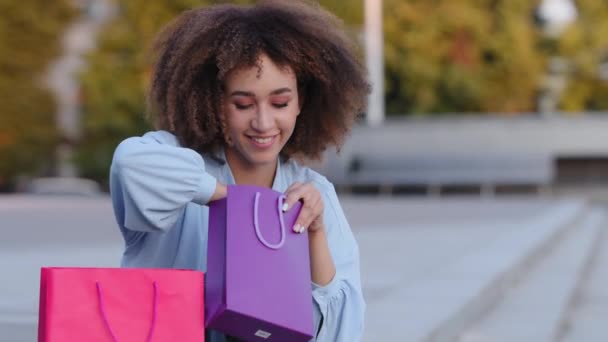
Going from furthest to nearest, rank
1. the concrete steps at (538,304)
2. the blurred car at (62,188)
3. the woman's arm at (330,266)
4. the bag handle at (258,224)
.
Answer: the blurred car at (62,188) → the concrete steps at (538,304) → the woman's arm at (330,266) → the bag handle at (258,224)

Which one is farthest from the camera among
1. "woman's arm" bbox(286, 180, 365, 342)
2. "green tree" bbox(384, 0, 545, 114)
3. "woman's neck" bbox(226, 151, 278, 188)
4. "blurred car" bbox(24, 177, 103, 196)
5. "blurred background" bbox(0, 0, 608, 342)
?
"green tree" bbox(384, 0, 545, 114)

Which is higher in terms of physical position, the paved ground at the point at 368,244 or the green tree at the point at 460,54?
the green tree at the point at 460,54

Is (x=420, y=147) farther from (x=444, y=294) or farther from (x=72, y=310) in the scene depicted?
(x=72, y=310)

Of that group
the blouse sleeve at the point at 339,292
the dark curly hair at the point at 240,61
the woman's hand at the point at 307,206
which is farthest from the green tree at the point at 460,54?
the woman's hand at the point at 307,206

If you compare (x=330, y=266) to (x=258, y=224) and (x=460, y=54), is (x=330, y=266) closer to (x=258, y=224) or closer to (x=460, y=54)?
(x=258, y=224)

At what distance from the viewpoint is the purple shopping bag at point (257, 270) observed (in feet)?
7.06

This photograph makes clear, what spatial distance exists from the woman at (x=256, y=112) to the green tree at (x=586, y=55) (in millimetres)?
40381

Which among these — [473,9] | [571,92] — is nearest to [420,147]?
[473,9]

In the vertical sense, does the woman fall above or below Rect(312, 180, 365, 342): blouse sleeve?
above

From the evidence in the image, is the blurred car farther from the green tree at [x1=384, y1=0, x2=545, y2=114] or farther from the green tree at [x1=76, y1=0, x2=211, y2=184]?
the green tree at [x1=384, y1=0, x2=545, y2=114]

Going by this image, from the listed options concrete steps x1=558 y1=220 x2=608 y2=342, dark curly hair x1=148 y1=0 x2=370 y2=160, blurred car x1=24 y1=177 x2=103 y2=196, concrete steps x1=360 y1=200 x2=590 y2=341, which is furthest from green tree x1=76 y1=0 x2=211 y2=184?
dark curly hair x1=148 y1=0 x2=370 y2=160

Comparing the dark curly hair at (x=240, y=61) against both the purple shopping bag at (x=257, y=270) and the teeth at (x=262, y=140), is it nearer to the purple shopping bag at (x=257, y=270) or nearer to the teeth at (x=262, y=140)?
the teeth at (x=262, y=140)

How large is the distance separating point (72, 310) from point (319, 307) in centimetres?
51

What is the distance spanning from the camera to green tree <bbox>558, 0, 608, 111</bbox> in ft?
137
